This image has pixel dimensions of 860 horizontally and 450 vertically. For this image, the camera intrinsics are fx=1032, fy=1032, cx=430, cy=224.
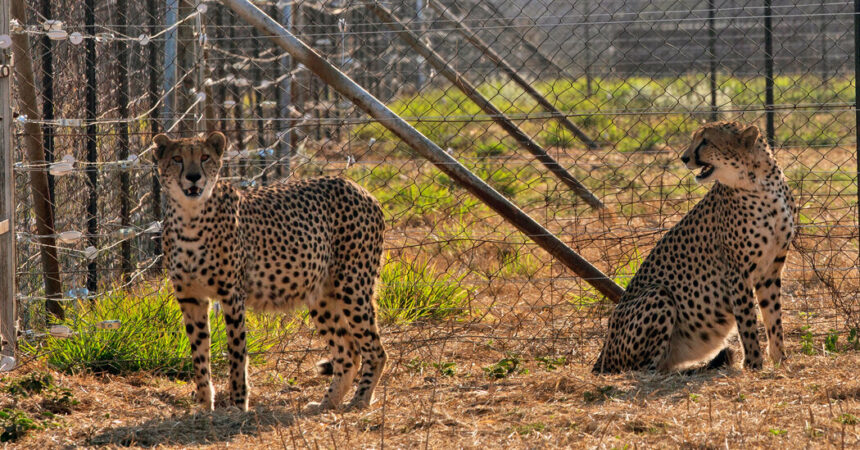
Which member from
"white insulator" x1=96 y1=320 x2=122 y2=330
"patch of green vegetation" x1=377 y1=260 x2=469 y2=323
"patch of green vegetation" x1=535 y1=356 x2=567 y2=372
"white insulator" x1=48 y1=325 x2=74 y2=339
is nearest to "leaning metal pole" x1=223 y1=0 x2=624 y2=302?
"patch of green vegetation" x1=535 y1=356 x2=567 y2=372

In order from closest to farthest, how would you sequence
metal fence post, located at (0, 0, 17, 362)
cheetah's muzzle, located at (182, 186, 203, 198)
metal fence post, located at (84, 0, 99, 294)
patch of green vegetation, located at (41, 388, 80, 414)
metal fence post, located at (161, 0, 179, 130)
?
cheetah's muzzle, located at (182, 186, 203, 198) < patch of green vegetation, located at (41, 388, 80, 414) < metal fence post, located at (0, 0, 17, 362) < metal fence post, located at (161, 0, 179, 130) < metal fence post, located at (84, 0, 99, 294)

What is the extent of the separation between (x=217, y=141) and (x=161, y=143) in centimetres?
22

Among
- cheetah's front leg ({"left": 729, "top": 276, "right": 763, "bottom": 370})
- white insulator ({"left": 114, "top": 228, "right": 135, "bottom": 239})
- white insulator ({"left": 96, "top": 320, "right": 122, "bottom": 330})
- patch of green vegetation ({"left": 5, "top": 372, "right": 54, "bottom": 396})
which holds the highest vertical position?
white insulator ({"left": 114, "top": 228, "right": 135, "bottom": 239})

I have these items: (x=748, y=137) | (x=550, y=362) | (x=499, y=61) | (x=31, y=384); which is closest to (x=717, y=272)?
(x=748, y=137)

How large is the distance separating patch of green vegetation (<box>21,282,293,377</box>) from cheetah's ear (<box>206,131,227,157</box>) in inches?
45.8

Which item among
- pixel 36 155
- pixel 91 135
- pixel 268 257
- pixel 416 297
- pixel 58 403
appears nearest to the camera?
pixel 58 403

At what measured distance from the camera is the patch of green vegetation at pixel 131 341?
15.9ft

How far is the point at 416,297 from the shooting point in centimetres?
585

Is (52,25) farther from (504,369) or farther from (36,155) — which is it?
(504,369)

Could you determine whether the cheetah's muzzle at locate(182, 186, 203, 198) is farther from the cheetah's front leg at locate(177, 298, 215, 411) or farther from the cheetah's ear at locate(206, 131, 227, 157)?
the cheetah's front leg at locate(177, 298, 215, 411)

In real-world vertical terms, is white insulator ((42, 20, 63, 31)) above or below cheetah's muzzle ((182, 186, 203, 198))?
above

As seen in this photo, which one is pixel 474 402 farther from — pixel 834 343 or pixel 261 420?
pixel 834 343

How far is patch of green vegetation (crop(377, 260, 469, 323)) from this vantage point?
5789 millimetres

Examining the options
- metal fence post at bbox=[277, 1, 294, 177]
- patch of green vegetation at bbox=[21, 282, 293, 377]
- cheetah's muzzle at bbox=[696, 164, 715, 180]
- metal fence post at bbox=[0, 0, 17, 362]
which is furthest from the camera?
metal fence post at bbox=[277, 1, 294, 177]
